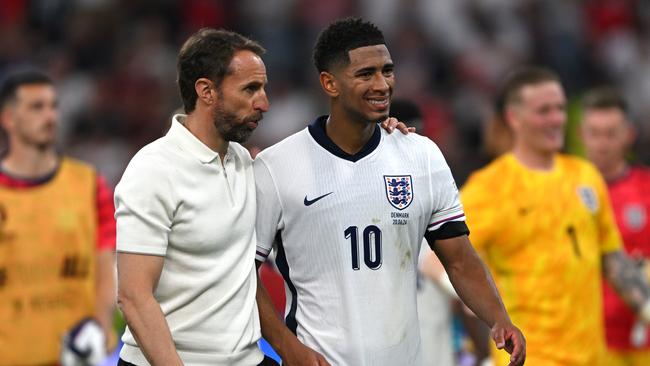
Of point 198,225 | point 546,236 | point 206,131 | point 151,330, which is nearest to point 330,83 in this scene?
point 206,131

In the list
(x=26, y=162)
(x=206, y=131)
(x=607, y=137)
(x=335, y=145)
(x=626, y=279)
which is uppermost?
(x=206, y=131)

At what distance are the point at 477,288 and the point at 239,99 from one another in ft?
3.87

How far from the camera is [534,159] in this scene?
7.28m

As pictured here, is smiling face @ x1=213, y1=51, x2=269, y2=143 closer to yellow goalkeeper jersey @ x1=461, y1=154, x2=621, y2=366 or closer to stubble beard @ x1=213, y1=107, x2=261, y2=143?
stubble beard @ x1=213, y1=107, x2=261, y2=143

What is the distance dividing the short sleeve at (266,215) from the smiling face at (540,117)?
2.29 m

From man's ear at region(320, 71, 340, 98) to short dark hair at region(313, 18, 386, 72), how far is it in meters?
0.02

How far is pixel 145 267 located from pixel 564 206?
9.50 ft

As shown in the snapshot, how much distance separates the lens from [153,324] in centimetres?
479

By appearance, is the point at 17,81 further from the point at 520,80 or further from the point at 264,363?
the point at 264,363

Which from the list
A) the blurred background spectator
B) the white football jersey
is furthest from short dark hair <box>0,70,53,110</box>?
the blurred background spectator

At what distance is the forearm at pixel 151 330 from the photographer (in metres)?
4.77

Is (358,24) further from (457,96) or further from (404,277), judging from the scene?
(457,96)

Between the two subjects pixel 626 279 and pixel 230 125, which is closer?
pixel 230 125

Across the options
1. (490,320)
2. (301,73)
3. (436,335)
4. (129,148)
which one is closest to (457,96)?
(301,73)
